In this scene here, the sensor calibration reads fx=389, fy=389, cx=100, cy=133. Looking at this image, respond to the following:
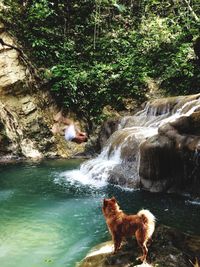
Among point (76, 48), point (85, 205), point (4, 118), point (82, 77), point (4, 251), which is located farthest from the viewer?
point (76, 48)

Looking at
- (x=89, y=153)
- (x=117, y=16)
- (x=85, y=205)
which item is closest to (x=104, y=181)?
(x=85, y=205)

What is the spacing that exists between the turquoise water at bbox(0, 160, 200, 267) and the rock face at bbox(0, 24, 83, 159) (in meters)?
3.53

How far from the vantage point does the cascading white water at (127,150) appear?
11445 mm

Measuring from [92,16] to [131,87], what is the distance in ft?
18.1

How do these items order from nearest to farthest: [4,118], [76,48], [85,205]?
[85,205] → [4,118] → [76,48]

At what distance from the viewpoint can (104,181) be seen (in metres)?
Answer: 11.6

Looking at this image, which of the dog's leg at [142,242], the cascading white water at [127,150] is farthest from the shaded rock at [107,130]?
the dog's leg at [142,242]

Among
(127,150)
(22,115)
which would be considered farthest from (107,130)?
(127,150)

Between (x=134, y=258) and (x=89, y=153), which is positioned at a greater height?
(x=134, y=258)

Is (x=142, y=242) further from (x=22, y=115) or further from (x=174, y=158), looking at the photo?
(x=22, y=115)

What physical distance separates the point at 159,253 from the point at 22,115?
12366mm

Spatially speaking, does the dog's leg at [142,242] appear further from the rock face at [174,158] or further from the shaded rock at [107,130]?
the shaded rock at [107,130]

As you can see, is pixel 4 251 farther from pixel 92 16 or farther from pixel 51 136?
pixel 92 16

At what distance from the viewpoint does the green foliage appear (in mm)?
18172
